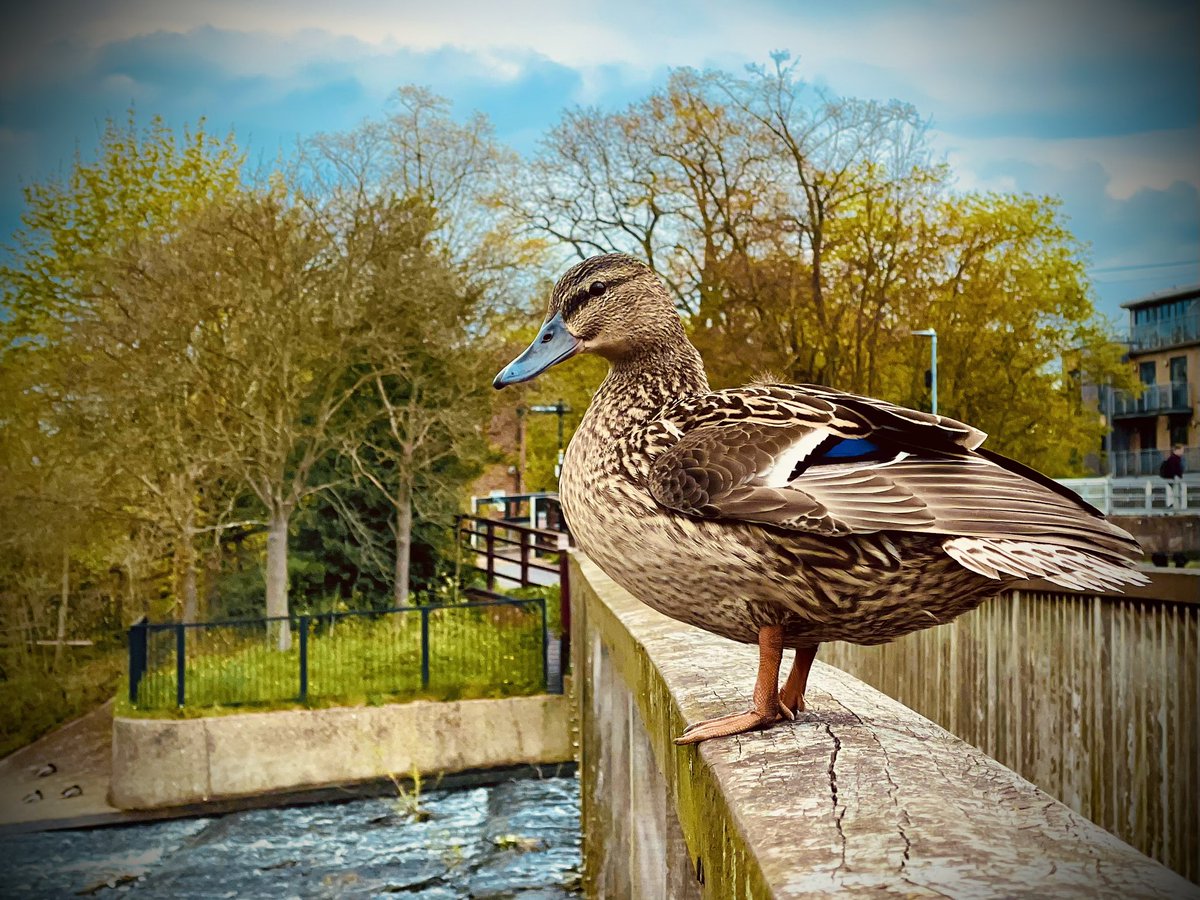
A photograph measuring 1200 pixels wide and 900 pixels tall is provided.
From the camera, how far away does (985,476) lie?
1.67 metres

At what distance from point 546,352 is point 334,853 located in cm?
1201

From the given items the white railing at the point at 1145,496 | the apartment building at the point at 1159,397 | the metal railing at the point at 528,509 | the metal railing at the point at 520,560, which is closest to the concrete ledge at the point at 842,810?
the metal railing at the point at 520,560

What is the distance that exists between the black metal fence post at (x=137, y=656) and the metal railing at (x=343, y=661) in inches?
Answer: 0.5

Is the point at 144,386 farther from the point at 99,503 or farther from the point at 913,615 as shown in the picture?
the point at 913,615

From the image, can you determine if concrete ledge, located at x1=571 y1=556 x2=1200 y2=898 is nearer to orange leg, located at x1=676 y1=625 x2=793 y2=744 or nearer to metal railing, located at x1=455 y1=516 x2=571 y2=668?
orange leg, located at x1=676 y1=625 x2=793 y2=744

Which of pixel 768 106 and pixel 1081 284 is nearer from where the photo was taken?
pixel 768 106

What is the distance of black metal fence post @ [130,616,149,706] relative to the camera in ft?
48.3

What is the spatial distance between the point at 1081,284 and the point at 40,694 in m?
23.6

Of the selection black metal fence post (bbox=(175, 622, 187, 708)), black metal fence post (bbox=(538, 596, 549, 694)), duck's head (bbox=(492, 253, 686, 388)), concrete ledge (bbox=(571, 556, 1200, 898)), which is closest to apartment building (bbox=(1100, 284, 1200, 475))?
black metal fence post (bbox=(538, 596, 549, 694))

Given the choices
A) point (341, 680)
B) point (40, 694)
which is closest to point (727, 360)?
point (341, 680)

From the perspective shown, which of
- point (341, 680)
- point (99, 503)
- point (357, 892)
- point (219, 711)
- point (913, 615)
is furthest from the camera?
point (99, 503)

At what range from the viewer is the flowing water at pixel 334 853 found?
1173 cm

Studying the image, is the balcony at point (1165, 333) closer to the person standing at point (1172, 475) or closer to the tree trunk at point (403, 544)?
the person standing at point (1172, 475)

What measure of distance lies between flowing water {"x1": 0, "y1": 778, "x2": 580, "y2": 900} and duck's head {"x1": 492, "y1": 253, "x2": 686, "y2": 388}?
9.76 metres
